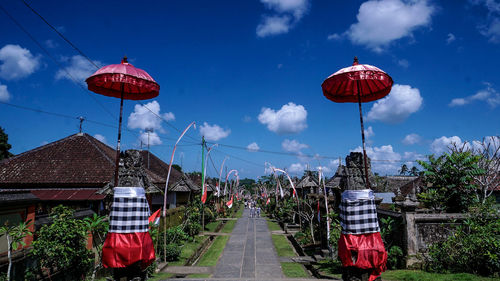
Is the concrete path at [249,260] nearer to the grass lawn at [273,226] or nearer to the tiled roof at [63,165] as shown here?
the grass lawn at [273,226]

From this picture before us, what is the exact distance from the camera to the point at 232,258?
13648 mm

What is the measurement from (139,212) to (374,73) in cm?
459

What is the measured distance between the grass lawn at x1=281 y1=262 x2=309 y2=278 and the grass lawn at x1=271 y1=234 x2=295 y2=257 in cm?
195

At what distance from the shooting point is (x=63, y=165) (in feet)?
62.5

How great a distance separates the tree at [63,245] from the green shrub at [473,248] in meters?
9.01

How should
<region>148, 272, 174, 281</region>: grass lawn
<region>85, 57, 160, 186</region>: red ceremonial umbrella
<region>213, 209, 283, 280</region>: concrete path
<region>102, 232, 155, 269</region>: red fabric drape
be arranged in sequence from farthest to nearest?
<region>213, 209, 283, 280</region>: concrete path < <region>148, 272, 174, 281</region>: grass lawn < <region>85, 57, 160, 186</region>: red ceremonial umbrella < <region>102, 232, 155, 269</region>: red fabric drape

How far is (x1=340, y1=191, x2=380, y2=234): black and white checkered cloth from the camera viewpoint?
4926mm

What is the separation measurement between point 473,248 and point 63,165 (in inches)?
801

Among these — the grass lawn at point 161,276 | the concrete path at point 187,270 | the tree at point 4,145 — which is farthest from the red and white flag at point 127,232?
the tree at point 4,145

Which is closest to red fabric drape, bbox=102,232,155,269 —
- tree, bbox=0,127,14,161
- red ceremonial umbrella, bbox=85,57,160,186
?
red ceremonial umbrella, bbox=85,57,160,186

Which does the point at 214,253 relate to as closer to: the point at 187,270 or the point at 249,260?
the point at 249,260

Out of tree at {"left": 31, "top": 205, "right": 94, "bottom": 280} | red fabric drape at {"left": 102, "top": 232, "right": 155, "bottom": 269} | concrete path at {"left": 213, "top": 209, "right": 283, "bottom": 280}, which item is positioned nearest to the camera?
red fabric drape at {"left": 102, "top": 232, "right": 155, "bottom": 269}

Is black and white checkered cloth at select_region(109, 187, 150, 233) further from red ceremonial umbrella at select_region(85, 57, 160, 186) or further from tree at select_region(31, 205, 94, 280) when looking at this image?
tree at select_region(31, 205, 94, 280)

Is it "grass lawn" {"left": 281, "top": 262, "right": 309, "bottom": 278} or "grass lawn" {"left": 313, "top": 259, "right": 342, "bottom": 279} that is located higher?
"grass lawn" {"left": 313, "top": 259, "right": 342, "bottom": 279}
